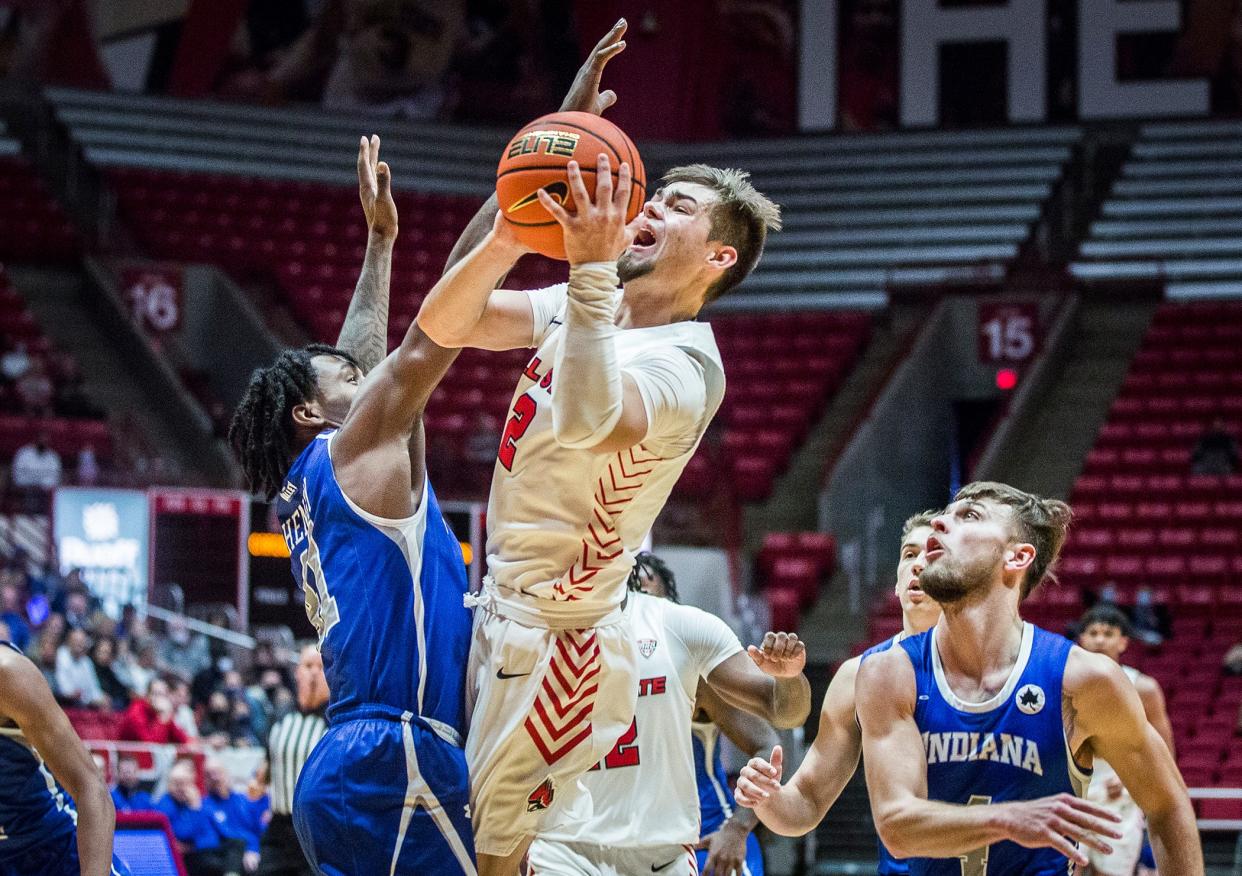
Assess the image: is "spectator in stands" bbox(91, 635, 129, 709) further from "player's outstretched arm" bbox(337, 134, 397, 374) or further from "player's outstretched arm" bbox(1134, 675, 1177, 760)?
"player's outstretched arm" bbox(337, 134, 397, 374)

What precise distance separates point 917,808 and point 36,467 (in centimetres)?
1431

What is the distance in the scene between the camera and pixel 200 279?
21750 mm

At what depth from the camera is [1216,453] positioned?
17984mm

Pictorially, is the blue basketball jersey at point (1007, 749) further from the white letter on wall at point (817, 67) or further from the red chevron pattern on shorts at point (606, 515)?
the white letter on wall at point (817, 67)

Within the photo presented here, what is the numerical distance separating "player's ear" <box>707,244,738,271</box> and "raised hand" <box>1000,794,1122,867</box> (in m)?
1.47

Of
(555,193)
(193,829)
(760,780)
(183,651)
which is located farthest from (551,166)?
(183,651)

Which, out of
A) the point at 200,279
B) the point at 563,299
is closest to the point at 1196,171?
the point at 200,279

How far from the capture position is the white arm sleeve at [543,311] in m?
4.33

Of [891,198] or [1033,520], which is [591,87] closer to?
[1033,520]

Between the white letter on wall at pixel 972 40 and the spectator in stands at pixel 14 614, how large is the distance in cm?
1525

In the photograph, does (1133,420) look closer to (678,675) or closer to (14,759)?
(678,675)

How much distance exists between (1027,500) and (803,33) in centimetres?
2110

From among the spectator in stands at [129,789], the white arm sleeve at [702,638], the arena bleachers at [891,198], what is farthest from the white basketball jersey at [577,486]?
the arena bleachers at [891,198]

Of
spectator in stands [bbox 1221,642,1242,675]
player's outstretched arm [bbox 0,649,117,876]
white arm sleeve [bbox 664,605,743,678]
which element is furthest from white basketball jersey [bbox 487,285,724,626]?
spectator in stands [bbox 1221,642,1242,675]
